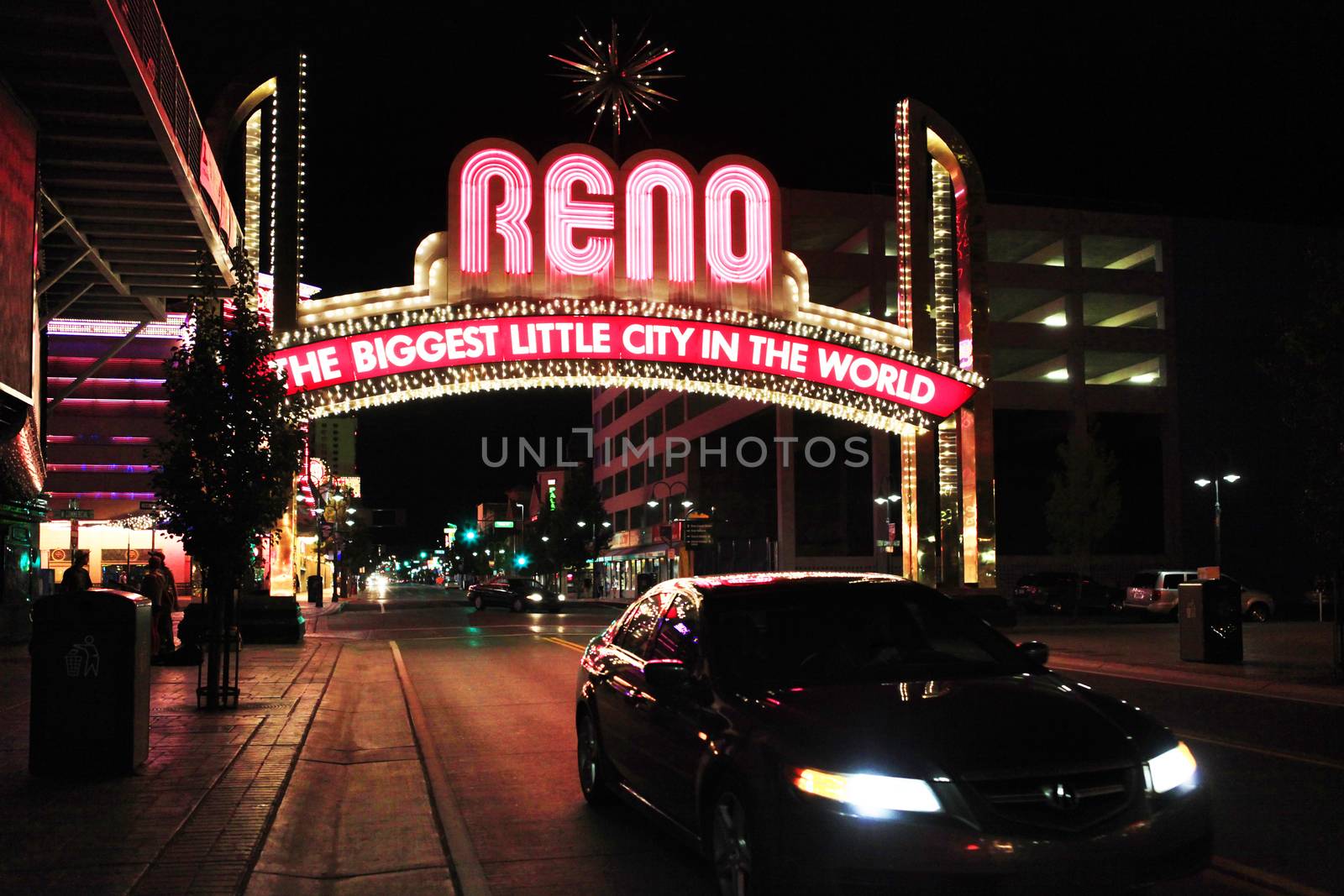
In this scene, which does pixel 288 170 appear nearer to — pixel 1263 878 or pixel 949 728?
pixel 949 728

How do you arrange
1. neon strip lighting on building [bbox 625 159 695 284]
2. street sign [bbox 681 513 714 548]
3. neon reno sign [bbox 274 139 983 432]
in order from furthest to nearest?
street sign [bbox 681 513 714 548], neon strip lighting on building [bbox 625 159 695 284], neon reno sign [bbox 274 139 983 432]

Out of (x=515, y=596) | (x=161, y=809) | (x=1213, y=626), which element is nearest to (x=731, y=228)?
(x=1213, y=626)

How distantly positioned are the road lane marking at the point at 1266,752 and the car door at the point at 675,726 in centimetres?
513

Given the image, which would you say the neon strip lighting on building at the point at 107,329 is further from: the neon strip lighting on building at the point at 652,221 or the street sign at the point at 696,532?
the neon strip lighting on building at the point at 652,221

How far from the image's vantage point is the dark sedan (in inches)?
180

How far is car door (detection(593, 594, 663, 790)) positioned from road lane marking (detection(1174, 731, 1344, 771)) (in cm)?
Answer: 490

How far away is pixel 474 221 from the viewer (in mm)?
23547

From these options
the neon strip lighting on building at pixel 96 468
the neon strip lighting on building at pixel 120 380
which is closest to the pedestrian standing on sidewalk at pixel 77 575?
the neon strip lighting on building at pixel 96 468

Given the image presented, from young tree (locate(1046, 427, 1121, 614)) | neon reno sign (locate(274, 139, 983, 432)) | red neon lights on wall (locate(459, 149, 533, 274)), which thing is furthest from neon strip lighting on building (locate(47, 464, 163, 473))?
young tree (locate(1046, 427, 1121, 614))

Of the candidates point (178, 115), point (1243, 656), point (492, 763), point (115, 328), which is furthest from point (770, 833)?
point (115, 328)

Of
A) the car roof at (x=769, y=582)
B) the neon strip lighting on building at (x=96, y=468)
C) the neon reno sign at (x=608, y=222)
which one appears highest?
the neon reno sign at (x=608, y=222)

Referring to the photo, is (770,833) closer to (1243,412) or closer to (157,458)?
(157,458)

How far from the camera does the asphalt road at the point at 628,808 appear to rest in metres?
6.26

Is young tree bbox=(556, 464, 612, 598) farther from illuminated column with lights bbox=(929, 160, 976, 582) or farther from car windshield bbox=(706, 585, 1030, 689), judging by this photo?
car windshield bbox=(706, 585, 1030, 689)
